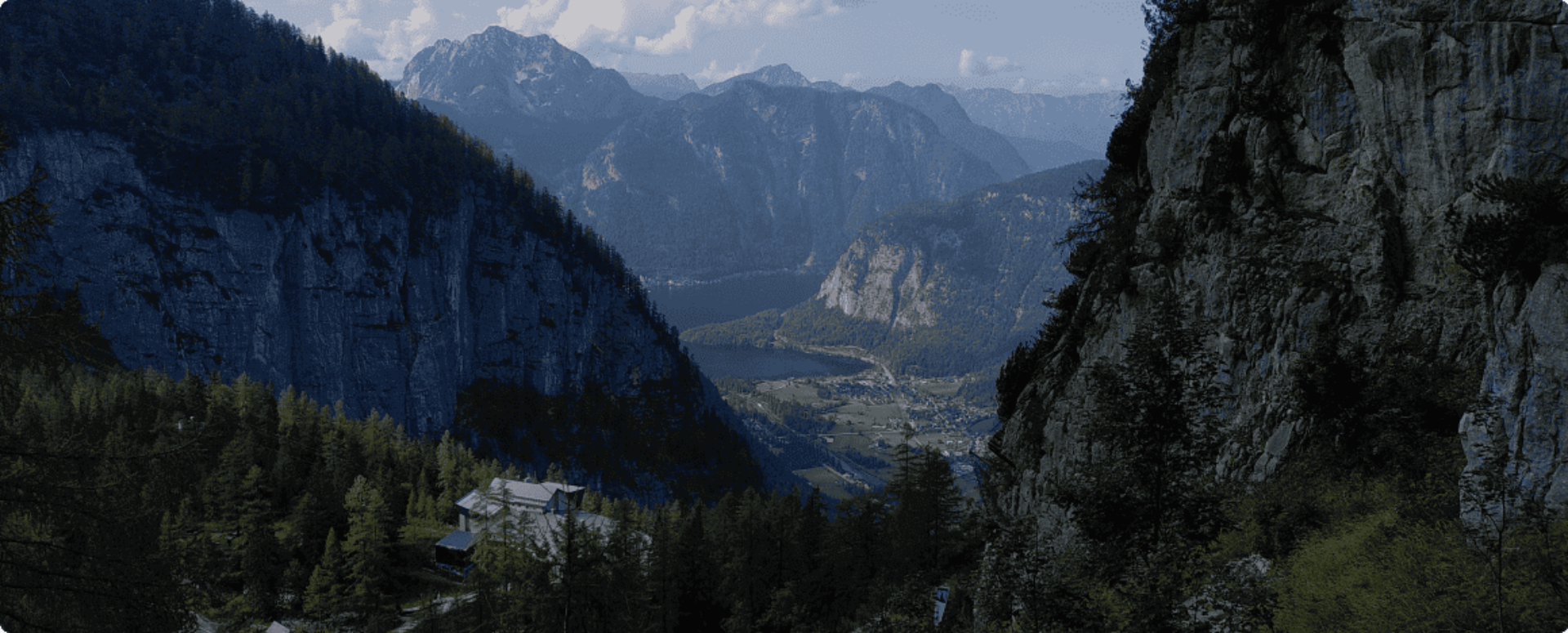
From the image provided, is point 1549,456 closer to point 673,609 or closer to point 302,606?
point 673,609

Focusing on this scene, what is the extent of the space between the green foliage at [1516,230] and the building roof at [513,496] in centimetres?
6304

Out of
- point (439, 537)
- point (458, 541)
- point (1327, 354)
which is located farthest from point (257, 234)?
point (1327, 354)

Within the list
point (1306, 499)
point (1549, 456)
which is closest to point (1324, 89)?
point (1306, 499)

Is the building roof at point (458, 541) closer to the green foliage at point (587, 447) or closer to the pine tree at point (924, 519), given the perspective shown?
the pine tree at point (924, 519)

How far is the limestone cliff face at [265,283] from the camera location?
144750 mm

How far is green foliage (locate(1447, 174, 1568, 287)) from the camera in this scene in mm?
15430

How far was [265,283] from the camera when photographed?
161125mm

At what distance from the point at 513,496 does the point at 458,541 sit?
45.8 feet

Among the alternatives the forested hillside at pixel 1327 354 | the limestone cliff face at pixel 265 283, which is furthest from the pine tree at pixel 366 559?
the limestone cliff face at pixel 265 283

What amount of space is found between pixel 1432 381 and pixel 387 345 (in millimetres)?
187391

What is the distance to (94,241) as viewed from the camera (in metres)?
145

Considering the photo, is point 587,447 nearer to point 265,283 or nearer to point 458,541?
point 265,283

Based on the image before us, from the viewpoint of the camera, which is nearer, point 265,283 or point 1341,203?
point 1341,203

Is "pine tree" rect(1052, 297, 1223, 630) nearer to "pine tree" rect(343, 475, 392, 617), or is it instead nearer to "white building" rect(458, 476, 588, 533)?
"white building" rect(458, 476, 588, 533)
